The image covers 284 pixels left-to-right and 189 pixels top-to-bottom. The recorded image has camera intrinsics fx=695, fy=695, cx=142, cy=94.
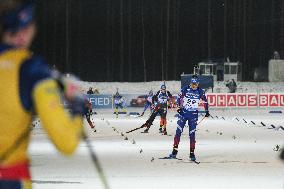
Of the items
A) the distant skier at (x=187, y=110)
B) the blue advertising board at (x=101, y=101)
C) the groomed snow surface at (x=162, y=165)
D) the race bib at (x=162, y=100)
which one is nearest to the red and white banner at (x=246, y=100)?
the blue advertising board at (x=101, y=101)

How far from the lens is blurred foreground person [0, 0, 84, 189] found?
3.73 m

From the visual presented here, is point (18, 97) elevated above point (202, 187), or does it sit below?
above

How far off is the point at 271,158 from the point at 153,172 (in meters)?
4.37

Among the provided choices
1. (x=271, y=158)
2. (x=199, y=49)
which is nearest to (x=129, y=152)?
(x=271, y=158)

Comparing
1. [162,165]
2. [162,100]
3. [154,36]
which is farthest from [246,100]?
[154,36]

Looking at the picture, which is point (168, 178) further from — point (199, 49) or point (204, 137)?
point (199, 49)

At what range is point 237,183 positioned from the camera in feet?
41.8

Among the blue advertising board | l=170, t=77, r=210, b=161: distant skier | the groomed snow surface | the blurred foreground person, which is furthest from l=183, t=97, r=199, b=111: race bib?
the blue advertising board

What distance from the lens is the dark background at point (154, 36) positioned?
104 metres

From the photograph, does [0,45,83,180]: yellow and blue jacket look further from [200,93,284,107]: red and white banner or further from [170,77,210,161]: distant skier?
[200,93,284,107]: red and white banner

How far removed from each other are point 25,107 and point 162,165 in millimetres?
12585

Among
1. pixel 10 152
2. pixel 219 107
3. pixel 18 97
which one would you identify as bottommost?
pixel 219 107

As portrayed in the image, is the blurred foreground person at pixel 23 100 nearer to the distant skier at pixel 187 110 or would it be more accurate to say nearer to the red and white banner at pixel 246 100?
the distant skier at pixel 187 110

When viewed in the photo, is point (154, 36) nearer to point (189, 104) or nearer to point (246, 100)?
point (246, 100)
